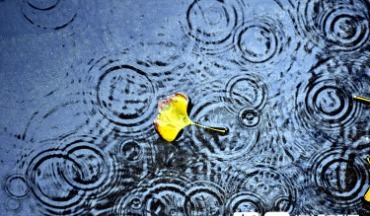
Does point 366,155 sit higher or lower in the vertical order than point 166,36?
lower

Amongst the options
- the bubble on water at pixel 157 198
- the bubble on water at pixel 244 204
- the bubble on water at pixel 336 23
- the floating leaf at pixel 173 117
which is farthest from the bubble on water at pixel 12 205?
the bubble on water at pixel 336 23

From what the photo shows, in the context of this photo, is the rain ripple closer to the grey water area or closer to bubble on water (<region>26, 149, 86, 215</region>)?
the grey water area

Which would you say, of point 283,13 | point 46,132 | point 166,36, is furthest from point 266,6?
point 46,132

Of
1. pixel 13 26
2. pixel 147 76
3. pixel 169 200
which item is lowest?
pixel 169 200

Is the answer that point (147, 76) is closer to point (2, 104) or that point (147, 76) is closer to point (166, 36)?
point (166, 36)

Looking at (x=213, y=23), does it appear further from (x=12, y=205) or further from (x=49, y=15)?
(x=12, y=205)

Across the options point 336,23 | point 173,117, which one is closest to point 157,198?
point 173,117

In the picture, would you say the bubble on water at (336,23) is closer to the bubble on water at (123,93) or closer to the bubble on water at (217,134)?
the bubble on water at (217,134)
